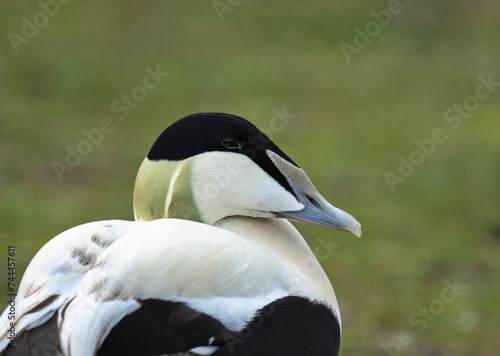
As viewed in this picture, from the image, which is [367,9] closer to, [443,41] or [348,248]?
[443,41]

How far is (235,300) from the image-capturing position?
238cm

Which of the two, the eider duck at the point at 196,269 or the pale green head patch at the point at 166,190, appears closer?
the eider duck at the point at 196,269

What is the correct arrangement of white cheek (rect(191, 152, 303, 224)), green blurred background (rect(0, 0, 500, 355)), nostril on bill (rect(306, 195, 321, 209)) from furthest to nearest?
green blurred background (rect(0, 0, 500, 355))
nostril on bill (rect(306, 195, 321, 209))
white cheek (rect(191, 152, 303, 224))

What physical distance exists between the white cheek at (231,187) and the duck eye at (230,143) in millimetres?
24

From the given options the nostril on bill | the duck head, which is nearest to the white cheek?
the duck head

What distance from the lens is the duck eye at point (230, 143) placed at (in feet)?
8.59

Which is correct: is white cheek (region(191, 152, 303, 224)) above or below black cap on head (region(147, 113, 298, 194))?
below

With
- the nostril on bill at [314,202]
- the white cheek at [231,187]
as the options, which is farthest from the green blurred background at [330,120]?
the white cheek at [231,187]

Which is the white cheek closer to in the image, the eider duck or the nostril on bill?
the eider duck

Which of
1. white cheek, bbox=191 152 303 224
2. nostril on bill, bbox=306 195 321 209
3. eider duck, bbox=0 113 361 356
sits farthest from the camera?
nostril on bill, bbox=306 195 321 209

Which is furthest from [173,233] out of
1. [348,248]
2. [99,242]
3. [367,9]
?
[367,9]

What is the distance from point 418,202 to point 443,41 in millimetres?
3710

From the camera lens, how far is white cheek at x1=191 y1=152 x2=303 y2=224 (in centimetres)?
259

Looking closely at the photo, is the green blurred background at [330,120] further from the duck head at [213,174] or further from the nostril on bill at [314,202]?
the duck head at [213,174]
